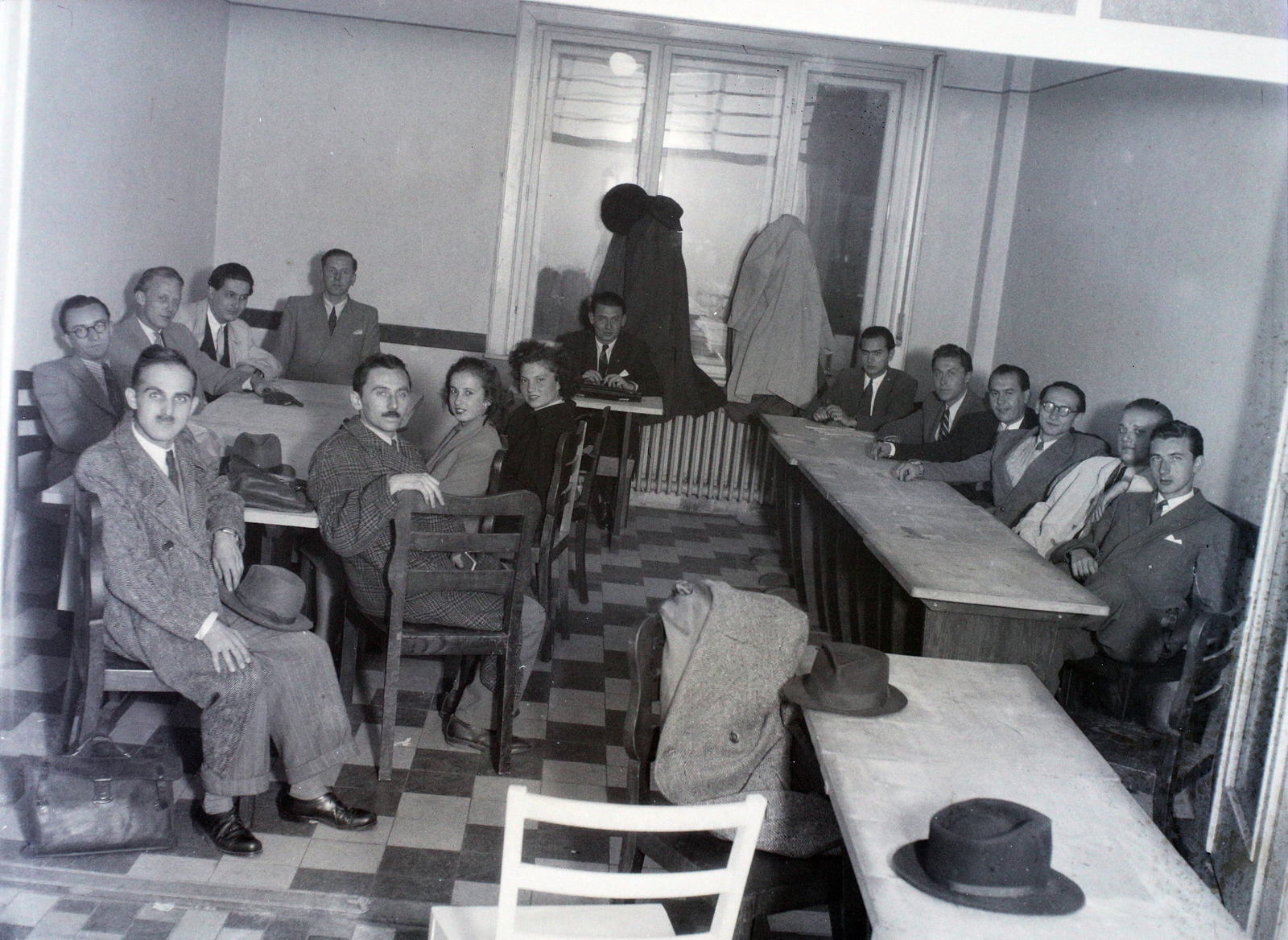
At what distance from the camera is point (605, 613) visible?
550 cm

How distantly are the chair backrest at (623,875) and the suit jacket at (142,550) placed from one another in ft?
5.33

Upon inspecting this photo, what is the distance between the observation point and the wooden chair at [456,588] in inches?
135

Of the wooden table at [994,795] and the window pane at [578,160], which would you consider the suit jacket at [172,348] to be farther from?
the wooden table at [994,795]

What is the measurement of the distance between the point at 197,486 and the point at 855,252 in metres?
5.30

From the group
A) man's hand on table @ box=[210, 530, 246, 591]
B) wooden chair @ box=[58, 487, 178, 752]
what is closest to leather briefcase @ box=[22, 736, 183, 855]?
wooden chair @ box=[58, 487, 178, 752]

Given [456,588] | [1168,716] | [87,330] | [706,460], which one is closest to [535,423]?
[456,588]

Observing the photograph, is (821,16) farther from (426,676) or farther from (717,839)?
(426,676)

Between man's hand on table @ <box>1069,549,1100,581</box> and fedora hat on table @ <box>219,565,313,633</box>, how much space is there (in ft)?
8.78

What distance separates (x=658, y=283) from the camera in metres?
7.44

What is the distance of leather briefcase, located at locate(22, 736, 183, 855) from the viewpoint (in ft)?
9.92

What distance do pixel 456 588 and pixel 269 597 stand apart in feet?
1.72

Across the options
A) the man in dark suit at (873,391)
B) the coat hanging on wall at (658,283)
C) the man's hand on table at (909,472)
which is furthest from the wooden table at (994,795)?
the coat hanging on wall at (658,283)

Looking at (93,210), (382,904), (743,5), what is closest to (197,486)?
(382,904)

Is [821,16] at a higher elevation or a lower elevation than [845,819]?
higher
